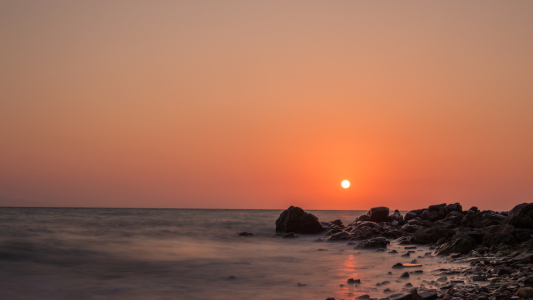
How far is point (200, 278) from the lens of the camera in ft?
62.5

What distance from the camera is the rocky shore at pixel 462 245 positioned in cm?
1198

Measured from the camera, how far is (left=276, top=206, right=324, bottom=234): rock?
45656 millimetres

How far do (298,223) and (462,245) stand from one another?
2485 centimetres

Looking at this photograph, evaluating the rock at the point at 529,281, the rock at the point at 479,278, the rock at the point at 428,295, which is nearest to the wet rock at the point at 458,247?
the rock at the point at 479,278

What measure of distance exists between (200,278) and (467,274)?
10481 millimetres

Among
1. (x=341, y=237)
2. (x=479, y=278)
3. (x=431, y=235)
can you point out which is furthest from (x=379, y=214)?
(x=479, y=278)

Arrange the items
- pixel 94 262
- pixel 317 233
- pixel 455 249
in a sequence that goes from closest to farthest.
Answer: pixel 455 249, pixel 94 262, pixel 317 233

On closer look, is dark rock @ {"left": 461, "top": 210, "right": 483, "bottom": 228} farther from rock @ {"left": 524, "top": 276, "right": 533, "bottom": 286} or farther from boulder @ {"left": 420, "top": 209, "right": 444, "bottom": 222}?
rock @ {"left": 524, "top": 276, "right": 533, "bottom": 286}

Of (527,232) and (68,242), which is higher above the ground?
(527,232)

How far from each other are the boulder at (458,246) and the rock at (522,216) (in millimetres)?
4219

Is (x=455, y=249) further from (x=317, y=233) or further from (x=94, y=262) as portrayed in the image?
(x=317, y=233)

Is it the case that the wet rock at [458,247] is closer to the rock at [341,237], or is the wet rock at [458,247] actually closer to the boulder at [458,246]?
the boulder at [458,246]

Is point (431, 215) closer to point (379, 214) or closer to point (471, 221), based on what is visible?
point (379, 214)

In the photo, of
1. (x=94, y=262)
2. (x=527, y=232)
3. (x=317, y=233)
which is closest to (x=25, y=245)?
(x=94, y=262)
